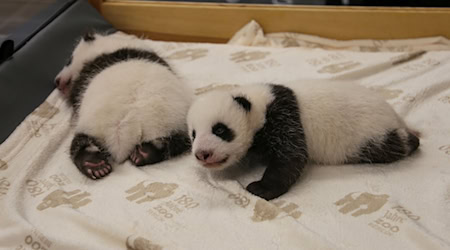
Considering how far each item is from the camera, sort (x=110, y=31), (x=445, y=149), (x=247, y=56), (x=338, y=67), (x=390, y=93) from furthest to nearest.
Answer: (x=110, y=31) < (x=247, y=56) < (x=338, y=67) < (x=390, y=93) < (x=445, y=149)

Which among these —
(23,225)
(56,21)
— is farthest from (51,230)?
(56,21)

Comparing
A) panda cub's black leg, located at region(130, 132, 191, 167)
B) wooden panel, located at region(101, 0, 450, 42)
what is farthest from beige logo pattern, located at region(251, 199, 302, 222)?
wooden panel, located at region(101, 0, 450, 42)

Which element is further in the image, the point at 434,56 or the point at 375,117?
the point at 434,56

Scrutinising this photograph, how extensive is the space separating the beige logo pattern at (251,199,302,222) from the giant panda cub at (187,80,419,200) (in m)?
0.04

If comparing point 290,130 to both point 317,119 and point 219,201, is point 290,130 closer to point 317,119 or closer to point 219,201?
point 317,119

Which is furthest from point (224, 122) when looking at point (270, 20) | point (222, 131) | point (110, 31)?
point (110, 31)

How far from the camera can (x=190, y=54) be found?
101 inches

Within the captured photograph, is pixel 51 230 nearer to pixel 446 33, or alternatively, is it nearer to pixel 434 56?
pixel 434 56

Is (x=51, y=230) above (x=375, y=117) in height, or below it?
below

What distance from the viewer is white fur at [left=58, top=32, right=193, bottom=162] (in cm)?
165

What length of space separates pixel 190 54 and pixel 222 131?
3.83 ft

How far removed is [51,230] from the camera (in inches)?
54.6

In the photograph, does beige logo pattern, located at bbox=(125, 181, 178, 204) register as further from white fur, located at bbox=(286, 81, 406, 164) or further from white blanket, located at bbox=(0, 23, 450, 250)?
white fur, located at bbox=(286, 81, 406, 164)

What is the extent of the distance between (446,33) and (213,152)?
1.65 meters
